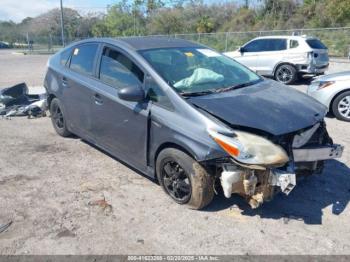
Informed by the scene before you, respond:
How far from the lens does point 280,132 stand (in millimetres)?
3246

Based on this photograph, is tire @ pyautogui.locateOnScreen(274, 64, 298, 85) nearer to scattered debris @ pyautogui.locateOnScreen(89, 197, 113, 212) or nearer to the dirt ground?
the dirt ground

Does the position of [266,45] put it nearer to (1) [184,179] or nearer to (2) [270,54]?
(2) [270,54]

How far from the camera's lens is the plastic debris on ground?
7.85 meters

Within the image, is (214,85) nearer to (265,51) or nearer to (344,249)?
(344,249)

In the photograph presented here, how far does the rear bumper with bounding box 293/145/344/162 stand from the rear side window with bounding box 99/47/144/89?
1893 millimetres

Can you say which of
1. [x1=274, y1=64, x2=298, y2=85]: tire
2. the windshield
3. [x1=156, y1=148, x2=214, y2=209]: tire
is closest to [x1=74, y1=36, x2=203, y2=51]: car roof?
the windshield

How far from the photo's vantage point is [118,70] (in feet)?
14.3

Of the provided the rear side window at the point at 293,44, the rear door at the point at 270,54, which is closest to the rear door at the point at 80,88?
the rear door at the point at 270,54

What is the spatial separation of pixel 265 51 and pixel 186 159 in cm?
1046

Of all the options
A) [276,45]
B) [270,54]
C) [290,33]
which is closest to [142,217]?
[270,54]

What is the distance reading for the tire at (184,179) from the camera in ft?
11.4

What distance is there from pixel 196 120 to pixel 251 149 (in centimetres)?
62

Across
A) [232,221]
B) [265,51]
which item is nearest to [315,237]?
[232,221]

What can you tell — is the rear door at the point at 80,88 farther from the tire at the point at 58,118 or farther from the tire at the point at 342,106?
the tire at the point at 342,106
